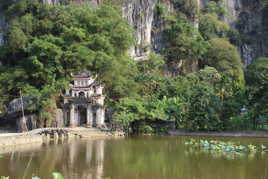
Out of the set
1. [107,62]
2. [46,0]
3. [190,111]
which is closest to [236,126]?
[190,111]

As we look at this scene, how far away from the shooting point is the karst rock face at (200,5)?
50906 mm

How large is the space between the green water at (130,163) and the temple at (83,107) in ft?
31.3

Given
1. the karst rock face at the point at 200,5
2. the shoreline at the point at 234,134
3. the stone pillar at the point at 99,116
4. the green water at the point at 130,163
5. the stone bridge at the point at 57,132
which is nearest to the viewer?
the green water at the point at 130,163

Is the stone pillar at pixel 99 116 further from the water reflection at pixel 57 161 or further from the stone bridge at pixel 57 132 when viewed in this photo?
the water reflection at pixel 57 161

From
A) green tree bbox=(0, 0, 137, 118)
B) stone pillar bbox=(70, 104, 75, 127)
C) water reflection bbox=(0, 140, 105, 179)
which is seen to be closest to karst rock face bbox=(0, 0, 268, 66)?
green tree bbox=(0, 0, 137, 118)

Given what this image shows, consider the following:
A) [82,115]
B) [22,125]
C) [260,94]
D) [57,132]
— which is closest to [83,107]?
[82,115]

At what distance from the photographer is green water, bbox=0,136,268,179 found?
55.1 ft

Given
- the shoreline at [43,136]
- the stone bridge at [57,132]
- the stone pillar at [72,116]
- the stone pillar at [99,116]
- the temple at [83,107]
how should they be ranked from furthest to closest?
the stone pillar at [99,116] → the temple at [83,107] → the stone pillar at [72,116] → the stone bridge at [57,132] → the shoreline at [43,136]

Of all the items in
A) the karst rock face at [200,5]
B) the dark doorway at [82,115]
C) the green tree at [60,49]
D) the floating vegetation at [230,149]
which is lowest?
the floating vegetation at [230,149]

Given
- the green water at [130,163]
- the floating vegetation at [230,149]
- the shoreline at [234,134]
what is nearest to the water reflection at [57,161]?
the green water at [130,163]

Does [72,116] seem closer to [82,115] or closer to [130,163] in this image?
[82,115]

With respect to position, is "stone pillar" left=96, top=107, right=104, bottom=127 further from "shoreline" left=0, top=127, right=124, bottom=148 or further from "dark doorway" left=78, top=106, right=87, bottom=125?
"shoreline" left=0, top=127, right=124, bottom=148

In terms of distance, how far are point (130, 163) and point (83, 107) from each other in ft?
56.9

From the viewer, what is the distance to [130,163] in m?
19.5
